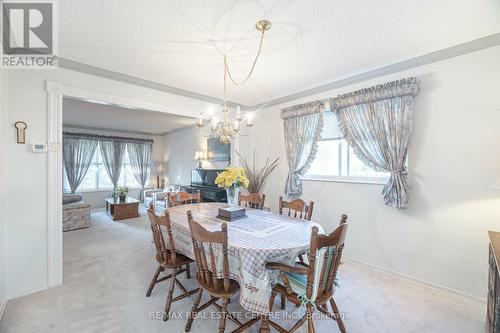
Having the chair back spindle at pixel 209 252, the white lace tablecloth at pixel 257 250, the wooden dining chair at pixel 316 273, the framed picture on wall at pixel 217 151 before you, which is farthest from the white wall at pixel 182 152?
the wooden dining chair at pixel 316 273

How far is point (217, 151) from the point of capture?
5.47m

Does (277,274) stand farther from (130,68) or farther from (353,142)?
(130,68)

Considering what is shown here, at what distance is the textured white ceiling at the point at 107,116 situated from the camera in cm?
459

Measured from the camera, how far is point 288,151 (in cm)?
373

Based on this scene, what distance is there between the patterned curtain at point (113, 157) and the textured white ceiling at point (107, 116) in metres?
0.55

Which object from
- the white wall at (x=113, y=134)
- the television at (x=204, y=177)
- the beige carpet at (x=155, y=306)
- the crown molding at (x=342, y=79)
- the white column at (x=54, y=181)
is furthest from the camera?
the white wall at (x=113, y=134)

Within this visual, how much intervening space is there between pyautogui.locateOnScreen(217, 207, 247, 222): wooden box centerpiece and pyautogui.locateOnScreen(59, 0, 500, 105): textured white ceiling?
66.9 inches

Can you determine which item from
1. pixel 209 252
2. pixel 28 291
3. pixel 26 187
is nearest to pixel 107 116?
pixel 26 187

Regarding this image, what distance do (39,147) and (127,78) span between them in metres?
1.30

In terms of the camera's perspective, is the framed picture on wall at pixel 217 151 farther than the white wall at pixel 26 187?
Yes

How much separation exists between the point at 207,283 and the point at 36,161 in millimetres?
2276

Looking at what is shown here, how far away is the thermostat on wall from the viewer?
230cm

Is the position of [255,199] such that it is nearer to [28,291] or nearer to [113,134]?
[28,291]

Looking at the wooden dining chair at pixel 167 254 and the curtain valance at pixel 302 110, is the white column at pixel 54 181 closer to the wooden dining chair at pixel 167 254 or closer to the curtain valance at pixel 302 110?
the wooden dining chair at pixel 167 254
